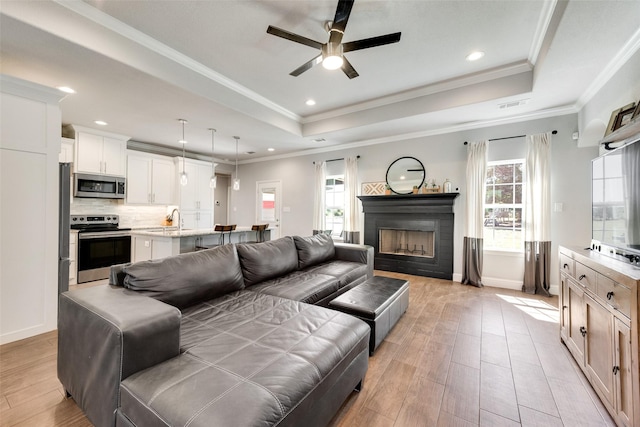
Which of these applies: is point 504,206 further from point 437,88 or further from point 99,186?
point 99,186

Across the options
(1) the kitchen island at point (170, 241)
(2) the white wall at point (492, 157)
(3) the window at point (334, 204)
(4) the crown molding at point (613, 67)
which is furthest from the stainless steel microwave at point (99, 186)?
(4) the crown molding at point (613, 67)

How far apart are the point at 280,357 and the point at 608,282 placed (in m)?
1.94

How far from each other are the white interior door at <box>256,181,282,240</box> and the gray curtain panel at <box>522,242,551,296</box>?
518cm

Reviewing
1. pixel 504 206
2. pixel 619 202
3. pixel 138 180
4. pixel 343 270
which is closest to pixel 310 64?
pixel 343 270

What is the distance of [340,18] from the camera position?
78.7 inches

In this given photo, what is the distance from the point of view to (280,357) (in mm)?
1257

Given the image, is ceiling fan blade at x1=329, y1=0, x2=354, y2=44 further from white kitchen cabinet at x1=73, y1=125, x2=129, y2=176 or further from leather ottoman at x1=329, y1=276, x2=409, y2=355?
white kitchen cabinet at x1=73, y1=125, x2=129, y2=176

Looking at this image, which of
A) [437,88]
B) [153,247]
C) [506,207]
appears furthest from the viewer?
[506,207]

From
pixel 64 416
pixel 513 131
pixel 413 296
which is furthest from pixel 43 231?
pixel 513 131

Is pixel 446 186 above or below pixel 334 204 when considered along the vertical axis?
above

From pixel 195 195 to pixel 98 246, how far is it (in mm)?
2323

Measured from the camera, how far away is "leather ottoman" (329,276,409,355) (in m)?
2.14

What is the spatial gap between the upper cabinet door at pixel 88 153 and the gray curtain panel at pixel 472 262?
674cm

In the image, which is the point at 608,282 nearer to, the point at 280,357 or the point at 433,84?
the point at 280,357
